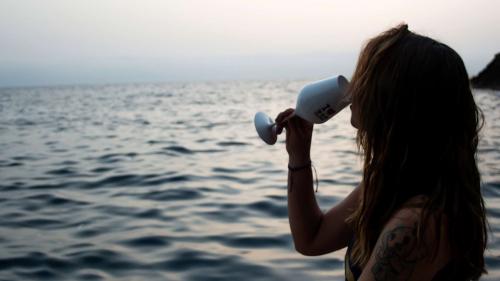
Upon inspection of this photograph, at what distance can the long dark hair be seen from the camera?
184 cm

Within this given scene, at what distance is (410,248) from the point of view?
175cm

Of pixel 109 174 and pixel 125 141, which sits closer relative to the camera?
pixel 109 174

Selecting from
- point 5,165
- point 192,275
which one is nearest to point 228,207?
point 192,275

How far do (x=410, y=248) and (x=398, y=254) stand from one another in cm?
4

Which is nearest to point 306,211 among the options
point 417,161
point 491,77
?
point 417,161

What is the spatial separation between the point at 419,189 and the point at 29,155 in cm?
1163

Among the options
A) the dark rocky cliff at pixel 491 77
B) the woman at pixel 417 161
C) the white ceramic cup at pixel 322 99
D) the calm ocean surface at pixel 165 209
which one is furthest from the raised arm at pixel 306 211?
the dark rocky cliff at pixel 491 77

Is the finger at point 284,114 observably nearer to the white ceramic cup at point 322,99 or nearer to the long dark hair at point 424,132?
the white ceramic cup at point 322,99

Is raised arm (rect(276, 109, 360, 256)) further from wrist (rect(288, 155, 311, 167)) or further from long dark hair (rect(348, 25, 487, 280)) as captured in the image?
long dark hair (rect(348, 25, 487, 280))

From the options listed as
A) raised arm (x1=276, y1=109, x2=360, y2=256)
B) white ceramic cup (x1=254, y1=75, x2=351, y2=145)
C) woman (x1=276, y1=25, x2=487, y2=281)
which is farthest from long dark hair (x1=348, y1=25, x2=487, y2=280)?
raised arm (x1=276, y1=109, x2=360, y2=256)

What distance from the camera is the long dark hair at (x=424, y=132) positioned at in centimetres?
184

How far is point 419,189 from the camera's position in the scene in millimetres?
1897

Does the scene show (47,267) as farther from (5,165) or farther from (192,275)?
(5,165)

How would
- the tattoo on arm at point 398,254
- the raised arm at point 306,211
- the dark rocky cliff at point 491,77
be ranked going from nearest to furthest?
the tattoo on arm at point 398,254 → the raised arm at point 306,211 → the dark rocky cliff at point 491,77
